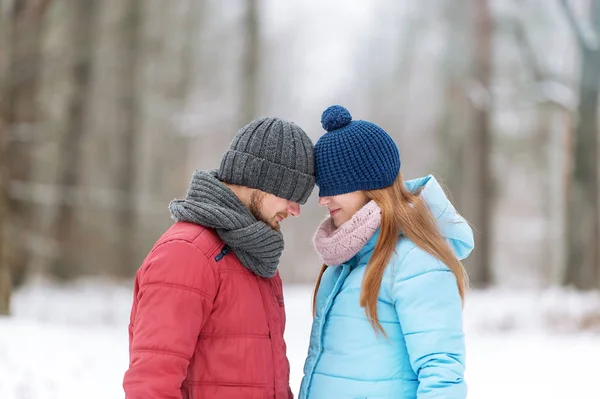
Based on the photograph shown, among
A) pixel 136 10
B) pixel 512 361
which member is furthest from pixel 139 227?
pixel 512 361

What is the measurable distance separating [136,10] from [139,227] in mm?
5357

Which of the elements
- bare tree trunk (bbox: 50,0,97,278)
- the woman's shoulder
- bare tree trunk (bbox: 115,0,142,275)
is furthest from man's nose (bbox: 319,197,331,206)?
bare tree trunk (bbox: 115,0,142,275)

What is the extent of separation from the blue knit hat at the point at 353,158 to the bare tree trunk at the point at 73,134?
12558 mm

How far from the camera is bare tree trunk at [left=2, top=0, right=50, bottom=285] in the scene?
9.38 metres

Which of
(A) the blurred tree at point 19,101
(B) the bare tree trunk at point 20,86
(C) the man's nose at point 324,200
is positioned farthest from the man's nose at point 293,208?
(B) the bare tree trunk at point 20,86

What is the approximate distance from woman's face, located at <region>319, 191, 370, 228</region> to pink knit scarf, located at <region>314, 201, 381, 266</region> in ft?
0.29

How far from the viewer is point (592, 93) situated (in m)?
12.3

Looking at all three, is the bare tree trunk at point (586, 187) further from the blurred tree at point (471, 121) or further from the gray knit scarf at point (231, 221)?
A: the gray knit scarf at point (231, 221)

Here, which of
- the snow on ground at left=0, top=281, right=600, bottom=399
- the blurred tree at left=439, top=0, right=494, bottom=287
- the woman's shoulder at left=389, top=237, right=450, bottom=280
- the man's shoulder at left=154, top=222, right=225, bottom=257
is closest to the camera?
the man's shoulder at left=154, top=222, right=225, bottom=257

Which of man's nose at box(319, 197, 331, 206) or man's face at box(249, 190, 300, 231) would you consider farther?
man's nose at box(319, 197, 331, 206)

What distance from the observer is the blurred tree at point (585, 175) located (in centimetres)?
1195

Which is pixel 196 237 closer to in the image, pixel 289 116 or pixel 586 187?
pixel 586 187

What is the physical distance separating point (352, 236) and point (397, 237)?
0.55 ft

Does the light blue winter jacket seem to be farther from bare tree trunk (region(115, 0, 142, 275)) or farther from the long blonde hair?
bare tree trunk (region(115, 0, 142, 275))
